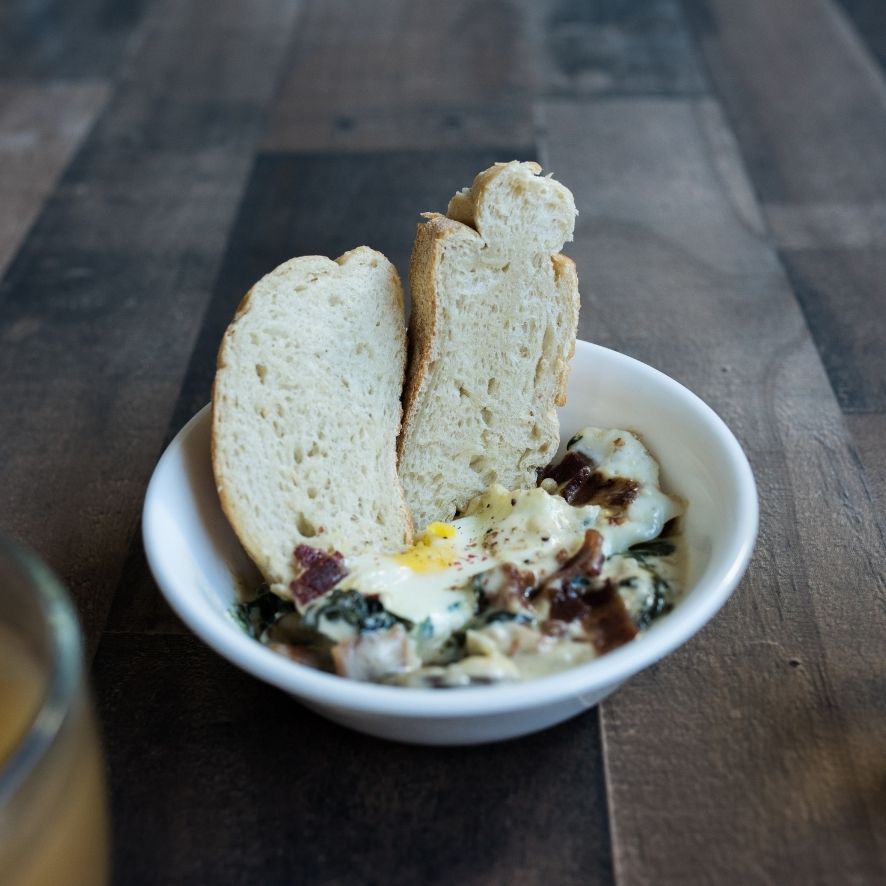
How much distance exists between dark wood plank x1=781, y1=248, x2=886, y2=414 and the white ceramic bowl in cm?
64

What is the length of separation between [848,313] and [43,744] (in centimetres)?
211

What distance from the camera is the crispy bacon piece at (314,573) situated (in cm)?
146

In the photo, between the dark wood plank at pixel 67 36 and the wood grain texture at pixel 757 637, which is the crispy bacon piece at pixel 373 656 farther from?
the dark wood plank at pixel 67 36

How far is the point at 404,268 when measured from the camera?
2.65 metres

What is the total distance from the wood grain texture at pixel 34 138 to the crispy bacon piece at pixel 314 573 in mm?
1730

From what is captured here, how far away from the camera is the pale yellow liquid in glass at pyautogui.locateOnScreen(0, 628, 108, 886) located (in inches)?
39.0

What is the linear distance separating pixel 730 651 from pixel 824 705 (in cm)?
15

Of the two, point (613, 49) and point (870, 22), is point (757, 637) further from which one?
point (870, 22)

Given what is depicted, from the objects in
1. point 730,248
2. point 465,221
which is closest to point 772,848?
point 465,221

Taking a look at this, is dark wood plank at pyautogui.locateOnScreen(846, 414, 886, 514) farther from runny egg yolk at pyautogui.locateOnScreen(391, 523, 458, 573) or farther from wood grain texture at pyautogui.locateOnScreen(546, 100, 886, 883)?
runny egg yolk at pyautogui.locateOnScreen(391, 523, 458, 573)

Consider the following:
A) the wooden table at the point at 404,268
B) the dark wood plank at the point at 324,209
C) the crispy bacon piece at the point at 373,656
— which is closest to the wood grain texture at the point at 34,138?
the wooden table at the point at 404,268

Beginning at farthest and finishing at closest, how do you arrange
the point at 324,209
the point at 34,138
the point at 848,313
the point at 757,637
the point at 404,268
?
1. the point at 34,138
2. the point at 324,209
3. the point at 404,268
4. the point at 848,313
5. the point at 757,637

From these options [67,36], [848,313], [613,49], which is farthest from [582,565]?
[67,36]

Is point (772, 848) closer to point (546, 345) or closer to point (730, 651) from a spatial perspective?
point (730, 651)
